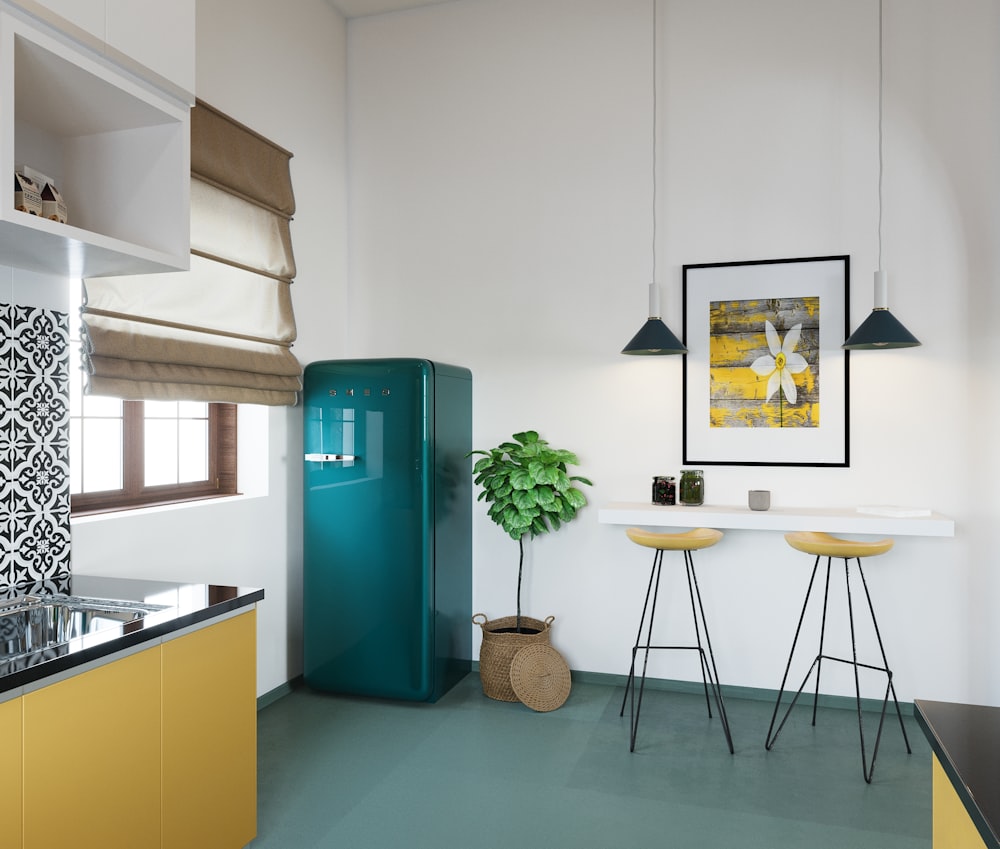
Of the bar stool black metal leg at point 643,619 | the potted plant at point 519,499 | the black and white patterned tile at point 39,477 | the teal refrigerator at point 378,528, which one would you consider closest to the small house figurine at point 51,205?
the black and white patterned tile at point 39,477

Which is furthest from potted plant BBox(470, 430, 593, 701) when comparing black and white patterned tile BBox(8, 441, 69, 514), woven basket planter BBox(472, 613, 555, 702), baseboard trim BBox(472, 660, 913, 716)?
black and white patterned tile BBox(8, 441, 69, 514)

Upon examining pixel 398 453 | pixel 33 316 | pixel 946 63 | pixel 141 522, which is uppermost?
pixel 946 63

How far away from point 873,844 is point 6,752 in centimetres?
248

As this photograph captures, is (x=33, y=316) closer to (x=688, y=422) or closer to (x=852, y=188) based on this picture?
(x=688, y=422)

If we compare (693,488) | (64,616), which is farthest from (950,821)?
(693,488)

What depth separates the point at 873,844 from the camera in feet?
8.33

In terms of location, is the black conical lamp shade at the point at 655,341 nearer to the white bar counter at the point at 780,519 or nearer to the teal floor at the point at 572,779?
the white bar counter at the point at 780,519

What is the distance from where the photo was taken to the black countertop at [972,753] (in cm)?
103

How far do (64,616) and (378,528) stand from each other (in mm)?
1696

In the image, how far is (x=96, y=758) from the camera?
1.81m

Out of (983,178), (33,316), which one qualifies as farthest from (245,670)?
(983,178)

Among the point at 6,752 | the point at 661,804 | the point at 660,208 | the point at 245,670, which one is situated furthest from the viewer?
the point at 660,208

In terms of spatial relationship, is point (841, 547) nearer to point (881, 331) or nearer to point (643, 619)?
point (881, 331)

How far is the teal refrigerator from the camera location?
145 inches
